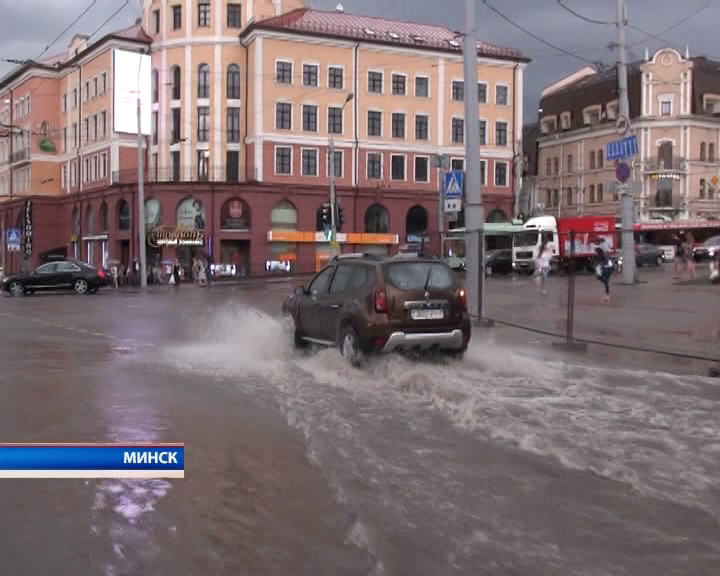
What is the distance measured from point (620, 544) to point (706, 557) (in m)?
→ 0.46

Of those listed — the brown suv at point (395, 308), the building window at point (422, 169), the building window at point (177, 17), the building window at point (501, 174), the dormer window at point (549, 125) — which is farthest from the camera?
the dormer window at point (549, 125)

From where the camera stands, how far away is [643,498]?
18.8 feet

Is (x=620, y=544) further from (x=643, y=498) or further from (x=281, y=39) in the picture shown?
(x=281, y=39)

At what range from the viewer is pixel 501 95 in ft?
225

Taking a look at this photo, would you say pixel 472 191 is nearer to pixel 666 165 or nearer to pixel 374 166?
pixel 374 166

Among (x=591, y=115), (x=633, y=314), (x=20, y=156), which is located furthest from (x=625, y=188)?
(x=20, y=156)

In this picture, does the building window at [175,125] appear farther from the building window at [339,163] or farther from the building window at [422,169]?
the building window at [422,169]

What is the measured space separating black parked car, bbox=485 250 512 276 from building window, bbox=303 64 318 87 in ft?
69.1

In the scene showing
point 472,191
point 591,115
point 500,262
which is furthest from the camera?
point 591,115

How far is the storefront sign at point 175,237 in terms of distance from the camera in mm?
58906

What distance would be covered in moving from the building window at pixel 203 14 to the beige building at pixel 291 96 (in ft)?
0.25

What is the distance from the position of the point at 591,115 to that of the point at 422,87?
84.2 ft

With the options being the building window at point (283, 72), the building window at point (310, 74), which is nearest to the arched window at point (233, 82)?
the building window at point (283, 72)

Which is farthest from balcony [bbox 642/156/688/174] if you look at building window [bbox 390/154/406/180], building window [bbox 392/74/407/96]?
building window [bbox 392/74/407/96]
